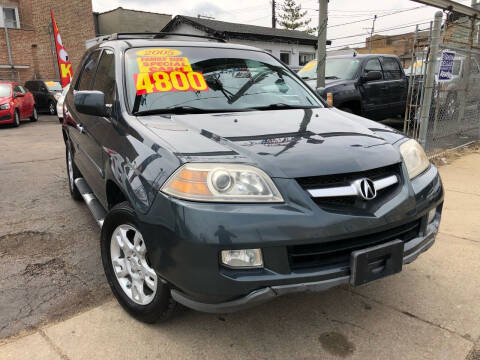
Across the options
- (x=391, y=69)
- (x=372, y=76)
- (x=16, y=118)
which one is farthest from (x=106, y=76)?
(x=16, y=118)

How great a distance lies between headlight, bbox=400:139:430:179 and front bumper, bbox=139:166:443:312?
570 mm

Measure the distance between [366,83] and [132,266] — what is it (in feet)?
22.0

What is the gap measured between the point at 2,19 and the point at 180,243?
78.7 feet

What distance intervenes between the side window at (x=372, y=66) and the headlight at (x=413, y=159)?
571 cm

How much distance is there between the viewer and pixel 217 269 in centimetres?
183

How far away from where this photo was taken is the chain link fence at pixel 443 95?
18.7 feet

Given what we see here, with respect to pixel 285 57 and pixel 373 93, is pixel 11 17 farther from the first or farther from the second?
pixel 373 93

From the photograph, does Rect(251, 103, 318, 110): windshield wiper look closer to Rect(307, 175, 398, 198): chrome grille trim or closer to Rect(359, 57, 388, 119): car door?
Rect(307, 175, 398, 198): chrome grille trim

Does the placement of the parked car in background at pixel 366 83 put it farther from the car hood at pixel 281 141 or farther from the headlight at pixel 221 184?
the headlight at pixel 221 184

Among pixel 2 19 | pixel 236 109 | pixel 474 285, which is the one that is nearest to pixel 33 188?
pixel 236 109

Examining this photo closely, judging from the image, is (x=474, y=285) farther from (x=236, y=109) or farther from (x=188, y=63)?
(x=188, y=63)

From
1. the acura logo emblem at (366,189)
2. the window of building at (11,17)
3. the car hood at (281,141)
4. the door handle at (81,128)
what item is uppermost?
the window of building at (11,17)

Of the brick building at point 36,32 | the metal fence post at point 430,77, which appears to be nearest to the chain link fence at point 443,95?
the metal fence post at point 430,77

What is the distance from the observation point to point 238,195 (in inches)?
74.1
